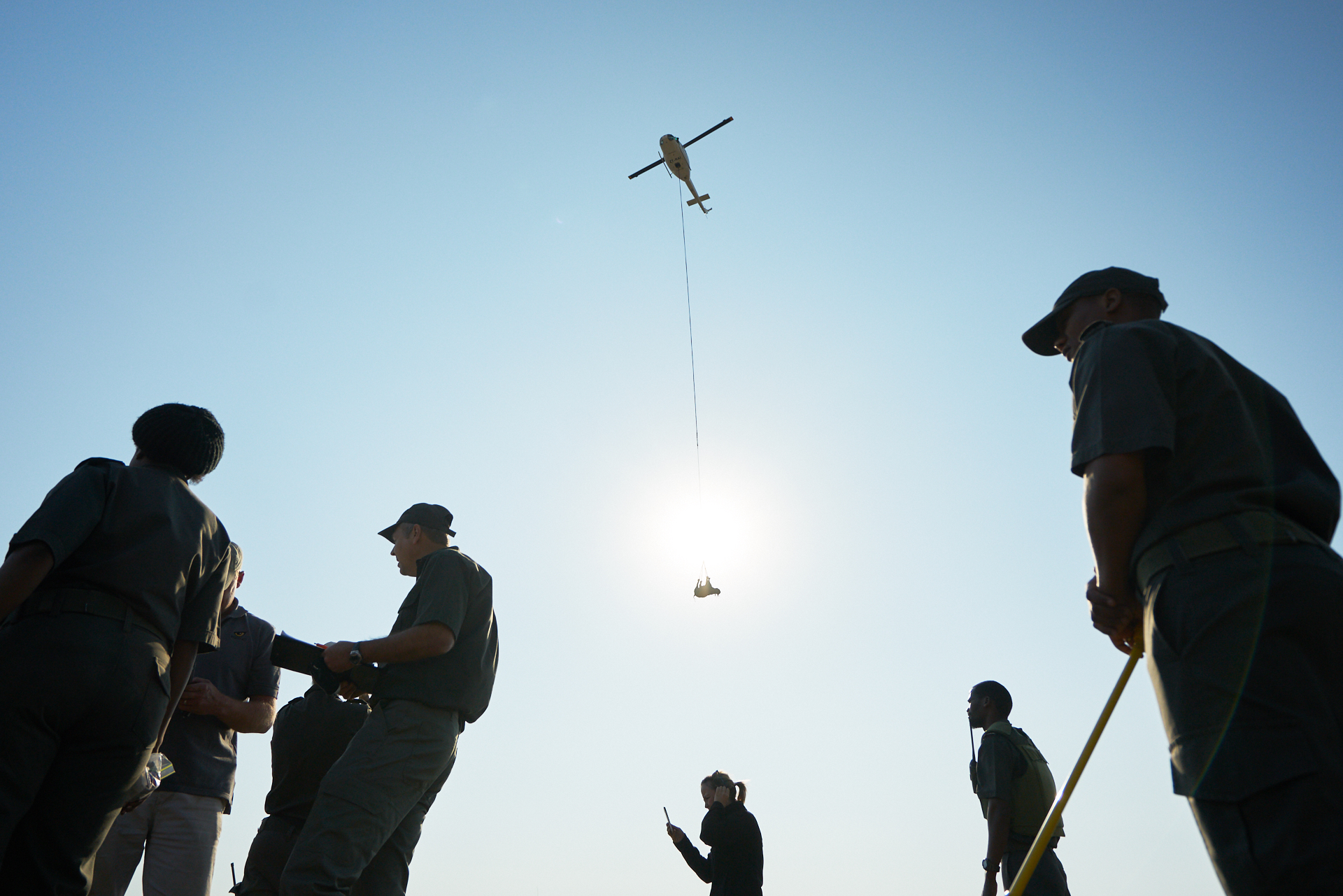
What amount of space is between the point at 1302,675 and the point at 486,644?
3.03 metres

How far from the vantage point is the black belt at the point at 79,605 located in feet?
8.36

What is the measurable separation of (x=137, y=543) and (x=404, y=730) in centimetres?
128

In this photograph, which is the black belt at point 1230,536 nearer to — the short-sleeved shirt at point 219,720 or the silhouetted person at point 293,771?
the silhouetted person at point 293,771

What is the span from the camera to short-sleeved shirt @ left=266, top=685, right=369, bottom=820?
4121mm

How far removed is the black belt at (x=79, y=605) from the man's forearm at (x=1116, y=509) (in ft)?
8.60

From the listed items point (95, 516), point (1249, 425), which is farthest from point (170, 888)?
point (1249, 425)

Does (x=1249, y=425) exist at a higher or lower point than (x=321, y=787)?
higher

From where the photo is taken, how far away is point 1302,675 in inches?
68.3

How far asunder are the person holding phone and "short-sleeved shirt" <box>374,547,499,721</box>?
452 centimetres

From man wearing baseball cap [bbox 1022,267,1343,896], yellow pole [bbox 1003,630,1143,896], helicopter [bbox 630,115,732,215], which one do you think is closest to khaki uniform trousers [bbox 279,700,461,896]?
yellow pole [bbox 1003,630,1143,896]

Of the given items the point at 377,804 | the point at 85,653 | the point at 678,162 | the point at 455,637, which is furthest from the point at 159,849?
the point at 678,162

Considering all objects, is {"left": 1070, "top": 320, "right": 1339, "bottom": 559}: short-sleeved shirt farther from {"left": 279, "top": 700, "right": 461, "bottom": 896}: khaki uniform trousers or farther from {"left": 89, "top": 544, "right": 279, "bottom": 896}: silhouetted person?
{"left": 89, "top": 544, "right": 279, "bottom": 896}: silhouetted person

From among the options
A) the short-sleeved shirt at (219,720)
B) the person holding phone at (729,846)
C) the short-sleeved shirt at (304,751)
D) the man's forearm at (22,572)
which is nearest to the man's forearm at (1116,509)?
the man's forearm at (22,572)

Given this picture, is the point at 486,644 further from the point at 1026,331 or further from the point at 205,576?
the point at 1026,331
